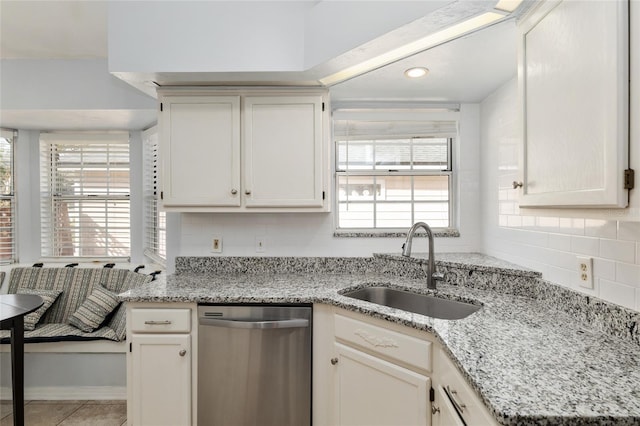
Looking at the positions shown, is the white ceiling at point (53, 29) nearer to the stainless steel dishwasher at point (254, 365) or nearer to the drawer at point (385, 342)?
the stainless steel dishwasher at point (254, 365)

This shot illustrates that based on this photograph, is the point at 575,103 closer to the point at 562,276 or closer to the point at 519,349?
the point at 519,349

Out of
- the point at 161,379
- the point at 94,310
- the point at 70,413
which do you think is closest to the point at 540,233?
the point at 161,379

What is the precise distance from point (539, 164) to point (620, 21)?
47cm

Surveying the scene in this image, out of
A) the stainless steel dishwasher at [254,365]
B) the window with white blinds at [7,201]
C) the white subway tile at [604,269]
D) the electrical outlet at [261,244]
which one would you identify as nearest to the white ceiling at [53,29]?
the window with white blinds at [7,201]

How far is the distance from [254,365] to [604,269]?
1.60 m

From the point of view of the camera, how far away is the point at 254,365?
5.88 ft

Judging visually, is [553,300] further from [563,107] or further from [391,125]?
[391,125]

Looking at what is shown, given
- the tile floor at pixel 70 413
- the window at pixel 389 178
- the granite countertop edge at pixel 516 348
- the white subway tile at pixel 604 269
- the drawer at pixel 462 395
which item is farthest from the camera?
the window at pixel 389 178

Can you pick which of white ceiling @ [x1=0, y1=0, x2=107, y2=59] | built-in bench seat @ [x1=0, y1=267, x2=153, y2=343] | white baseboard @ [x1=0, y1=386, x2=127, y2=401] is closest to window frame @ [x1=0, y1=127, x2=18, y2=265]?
built-in bench seat @ [x1=0, y1=267, x2=153, y2=343]

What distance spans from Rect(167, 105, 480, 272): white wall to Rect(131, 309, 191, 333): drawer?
68 centimetres

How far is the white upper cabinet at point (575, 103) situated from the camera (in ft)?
2.79

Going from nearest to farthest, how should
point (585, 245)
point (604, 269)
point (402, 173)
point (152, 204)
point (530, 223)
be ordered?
point (604, 269), point (585, 245), point (530, 223), point (402, 173), point (152, 204)

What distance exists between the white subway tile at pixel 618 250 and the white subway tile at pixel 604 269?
0.07 ft

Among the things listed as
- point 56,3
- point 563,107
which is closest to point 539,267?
point 563,107
